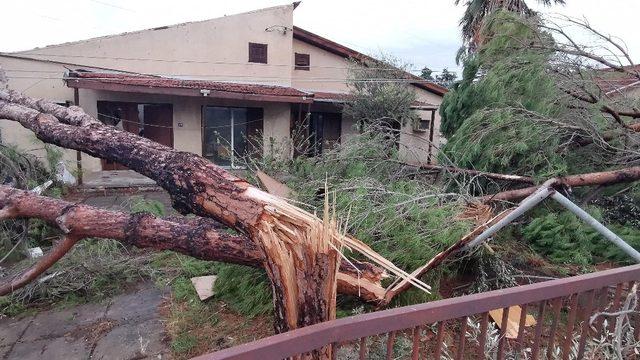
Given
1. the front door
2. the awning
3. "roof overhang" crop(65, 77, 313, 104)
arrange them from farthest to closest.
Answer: the front door, the awning, "roof overhang" crop(65, 77, 313, 104)

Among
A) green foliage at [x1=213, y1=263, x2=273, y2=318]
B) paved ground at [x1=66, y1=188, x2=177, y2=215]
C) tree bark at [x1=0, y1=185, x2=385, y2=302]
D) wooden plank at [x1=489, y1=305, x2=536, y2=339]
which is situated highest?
tree bark at [x1=0, y1=185, x2=385, y2=302]

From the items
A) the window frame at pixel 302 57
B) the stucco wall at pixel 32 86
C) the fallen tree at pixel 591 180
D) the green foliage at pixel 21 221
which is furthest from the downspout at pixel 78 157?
the fallen tree at pixel 591 180

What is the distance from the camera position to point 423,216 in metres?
3.37

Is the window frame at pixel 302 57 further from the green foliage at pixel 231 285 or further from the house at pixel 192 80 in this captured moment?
the green foliage at pixel 231 285

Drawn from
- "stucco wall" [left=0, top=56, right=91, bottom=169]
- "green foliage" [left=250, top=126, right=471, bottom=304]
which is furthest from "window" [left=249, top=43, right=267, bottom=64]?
"green foliage" [left=250, top=126, right=471, bottom=304]

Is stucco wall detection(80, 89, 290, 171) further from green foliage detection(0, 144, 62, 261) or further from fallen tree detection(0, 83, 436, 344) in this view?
fallen tree detection(0, 83, 436, 344)

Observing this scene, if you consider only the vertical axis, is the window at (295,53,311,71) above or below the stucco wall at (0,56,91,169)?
above

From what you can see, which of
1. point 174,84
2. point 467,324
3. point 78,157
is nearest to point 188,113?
point 174,84

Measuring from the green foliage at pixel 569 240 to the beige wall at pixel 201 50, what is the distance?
9712 millimetres

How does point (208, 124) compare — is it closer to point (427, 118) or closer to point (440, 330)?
point (427, 118)

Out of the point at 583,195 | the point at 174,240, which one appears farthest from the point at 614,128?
the point at 174,240

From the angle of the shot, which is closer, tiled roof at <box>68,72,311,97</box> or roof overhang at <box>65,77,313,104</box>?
roof overhang at <box>65,77,313,104</box>

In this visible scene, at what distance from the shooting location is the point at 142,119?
1147 cm

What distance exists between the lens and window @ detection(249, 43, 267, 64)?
39.7ft
